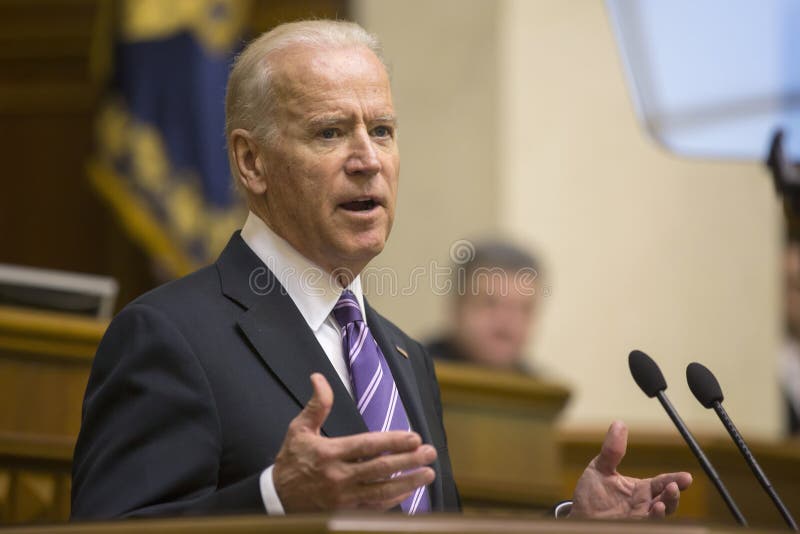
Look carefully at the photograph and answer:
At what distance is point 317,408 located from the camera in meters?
1.83

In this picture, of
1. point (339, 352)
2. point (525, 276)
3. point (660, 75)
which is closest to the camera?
point (339, 352)

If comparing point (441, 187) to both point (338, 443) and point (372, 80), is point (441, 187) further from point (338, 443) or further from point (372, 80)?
point (338, 443)

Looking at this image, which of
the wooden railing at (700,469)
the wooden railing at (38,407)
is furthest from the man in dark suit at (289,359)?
the wooden railing at (700,469)

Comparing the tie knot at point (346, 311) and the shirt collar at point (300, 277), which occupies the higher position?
the shirt collar at point (300, 277)

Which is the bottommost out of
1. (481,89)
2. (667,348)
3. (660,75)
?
(667,348)

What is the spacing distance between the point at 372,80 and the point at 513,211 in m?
4.05

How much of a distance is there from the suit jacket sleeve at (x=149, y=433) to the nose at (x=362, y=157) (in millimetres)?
429

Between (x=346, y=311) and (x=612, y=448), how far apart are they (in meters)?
0.51

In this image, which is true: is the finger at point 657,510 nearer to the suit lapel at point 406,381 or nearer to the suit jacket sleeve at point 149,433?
the suit lapel at point 406,381

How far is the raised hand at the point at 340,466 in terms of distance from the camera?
1799 millimetres

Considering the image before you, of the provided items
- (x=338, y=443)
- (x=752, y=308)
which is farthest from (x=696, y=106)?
(x=752, y=308)

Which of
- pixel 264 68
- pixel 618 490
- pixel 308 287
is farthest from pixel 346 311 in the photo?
pixel 618 490

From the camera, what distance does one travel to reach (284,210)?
235 cm

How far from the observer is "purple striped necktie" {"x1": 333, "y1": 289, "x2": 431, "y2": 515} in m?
2.23
